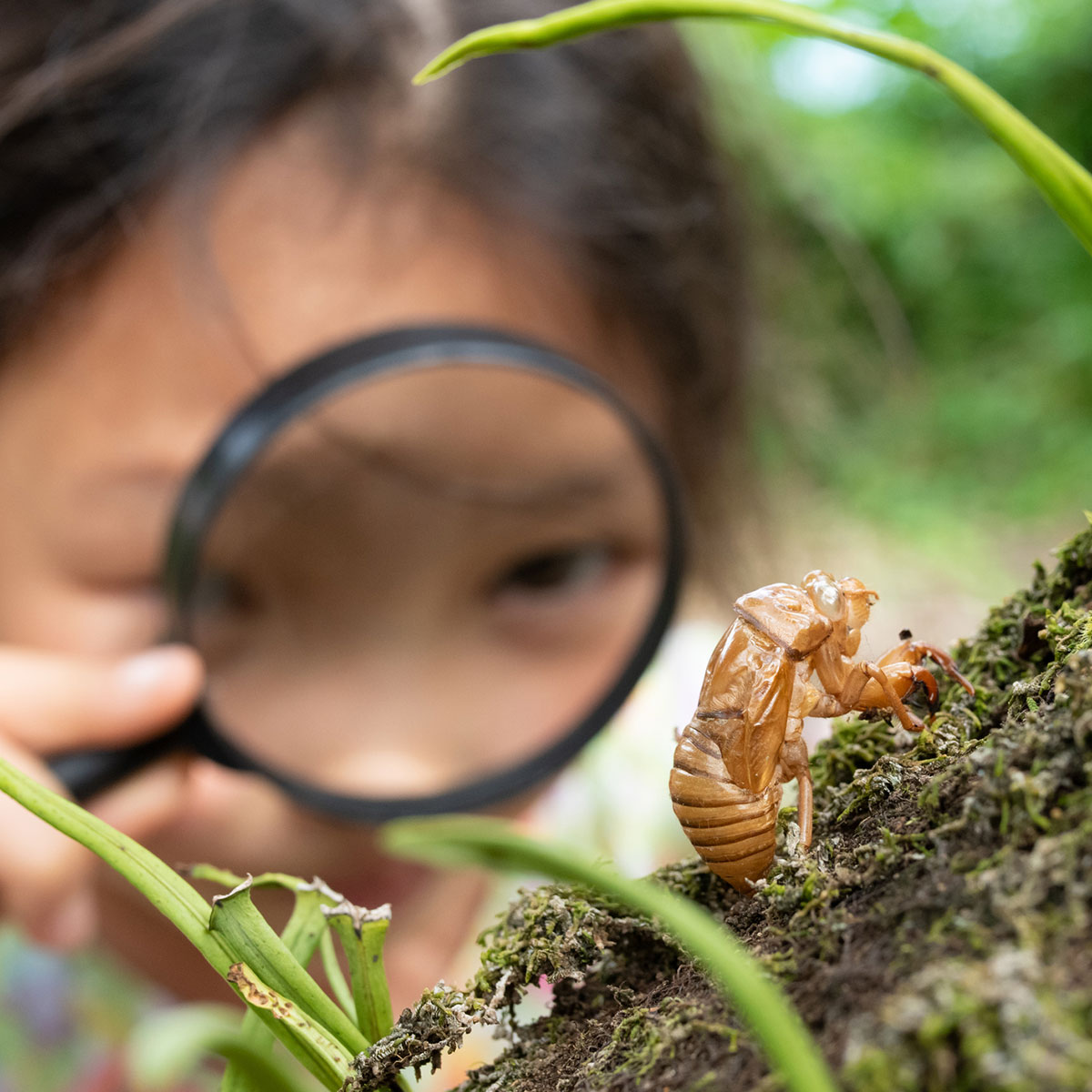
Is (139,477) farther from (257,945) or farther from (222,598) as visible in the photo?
(257,945)

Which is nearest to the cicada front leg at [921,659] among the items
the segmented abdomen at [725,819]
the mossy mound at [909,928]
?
the mossy mound at [909,928]

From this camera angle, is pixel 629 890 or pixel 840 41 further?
pixel 840 41

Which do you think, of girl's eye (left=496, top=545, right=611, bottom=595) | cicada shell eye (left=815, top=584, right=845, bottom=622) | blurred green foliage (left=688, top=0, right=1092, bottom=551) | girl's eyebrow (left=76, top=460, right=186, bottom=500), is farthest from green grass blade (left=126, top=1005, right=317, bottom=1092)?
blurred green foliage (left=688, top=0, right=1092, bottom=551)

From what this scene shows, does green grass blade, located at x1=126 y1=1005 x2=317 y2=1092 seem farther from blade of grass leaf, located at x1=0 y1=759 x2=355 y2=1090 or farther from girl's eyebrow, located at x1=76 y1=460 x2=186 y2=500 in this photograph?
girl's eyebrow, located at x1=76 y1=460 x2=186 y2=500

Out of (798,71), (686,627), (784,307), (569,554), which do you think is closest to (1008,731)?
(569,554)

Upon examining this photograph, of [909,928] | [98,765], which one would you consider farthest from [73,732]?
[909,928]

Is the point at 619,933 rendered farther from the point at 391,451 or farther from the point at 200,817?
the point at 200,817
